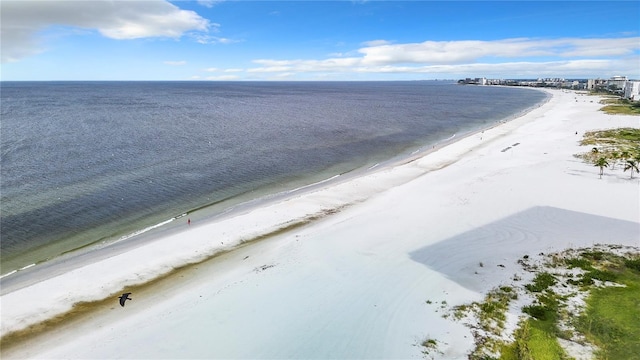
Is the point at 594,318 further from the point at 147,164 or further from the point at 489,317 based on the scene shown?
→ the point at 147,164

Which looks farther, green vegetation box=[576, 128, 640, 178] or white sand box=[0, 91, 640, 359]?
green vegetation box=[576, 128, 640, 178]

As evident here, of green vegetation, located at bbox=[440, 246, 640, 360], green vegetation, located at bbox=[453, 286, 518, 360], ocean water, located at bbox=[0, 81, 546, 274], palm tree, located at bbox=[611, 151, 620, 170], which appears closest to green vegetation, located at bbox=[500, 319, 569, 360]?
green vegetation, located at bbox=[440, 246, 640, 360]

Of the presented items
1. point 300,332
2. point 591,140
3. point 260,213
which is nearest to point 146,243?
point 260,213

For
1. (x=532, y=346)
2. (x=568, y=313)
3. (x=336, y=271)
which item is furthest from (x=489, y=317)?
(x=336, y=271)

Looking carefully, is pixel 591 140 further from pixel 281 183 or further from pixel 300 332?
pixel 300 332

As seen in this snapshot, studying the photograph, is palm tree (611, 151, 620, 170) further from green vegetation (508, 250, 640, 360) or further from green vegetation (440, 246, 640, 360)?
green vegetation (508, 250, 640, 360)

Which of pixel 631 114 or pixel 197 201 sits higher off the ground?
pixel 631 114

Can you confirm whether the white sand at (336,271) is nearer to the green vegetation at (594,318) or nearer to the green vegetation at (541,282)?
the green vegetation at (541,282)

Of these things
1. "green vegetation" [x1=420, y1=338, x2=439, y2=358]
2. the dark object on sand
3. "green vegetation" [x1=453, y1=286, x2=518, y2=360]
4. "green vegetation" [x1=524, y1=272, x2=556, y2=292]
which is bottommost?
"green vegetation" [x1=420, y1=338, x2=439, y2=358]
